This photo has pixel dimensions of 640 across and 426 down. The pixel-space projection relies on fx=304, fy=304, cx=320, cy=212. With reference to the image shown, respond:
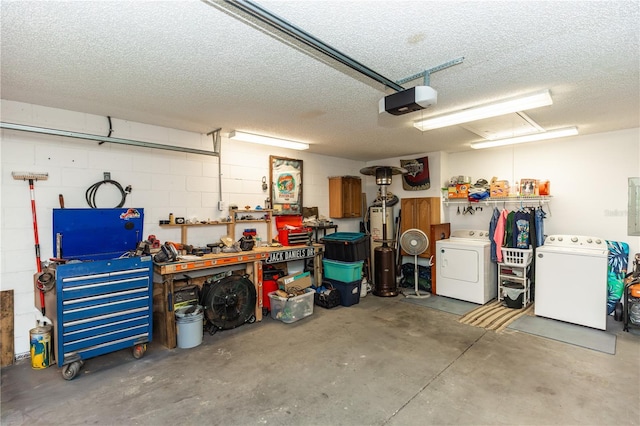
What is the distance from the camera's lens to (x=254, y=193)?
497 cm

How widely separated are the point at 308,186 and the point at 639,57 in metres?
4.47

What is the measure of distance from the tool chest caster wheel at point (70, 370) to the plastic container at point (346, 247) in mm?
3391

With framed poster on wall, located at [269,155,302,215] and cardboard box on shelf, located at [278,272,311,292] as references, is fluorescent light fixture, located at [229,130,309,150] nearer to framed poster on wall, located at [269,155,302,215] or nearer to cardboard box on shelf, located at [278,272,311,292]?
framed poster on wall, located at [269,155,302,215]

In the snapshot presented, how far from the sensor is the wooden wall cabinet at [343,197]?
6.04 meters

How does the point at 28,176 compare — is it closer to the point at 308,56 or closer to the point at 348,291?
the point at 308,56

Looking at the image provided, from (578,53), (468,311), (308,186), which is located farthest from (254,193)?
(578,53)

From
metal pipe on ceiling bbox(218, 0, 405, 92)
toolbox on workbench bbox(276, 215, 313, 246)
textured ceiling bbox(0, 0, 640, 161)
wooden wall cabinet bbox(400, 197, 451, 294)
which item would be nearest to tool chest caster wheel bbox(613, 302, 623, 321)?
wooden wall cabinet bbox(400, 197, 451, 294)

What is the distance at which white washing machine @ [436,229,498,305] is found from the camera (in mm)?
4766

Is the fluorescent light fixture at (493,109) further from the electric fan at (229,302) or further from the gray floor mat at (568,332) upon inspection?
the electric fan at (229,302)

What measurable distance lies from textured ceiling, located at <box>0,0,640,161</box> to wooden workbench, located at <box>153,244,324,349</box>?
67.4 inches

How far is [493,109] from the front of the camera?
3127 millimetres

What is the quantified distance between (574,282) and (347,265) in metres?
2.95

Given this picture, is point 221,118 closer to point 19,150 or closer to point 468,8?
point 19,150

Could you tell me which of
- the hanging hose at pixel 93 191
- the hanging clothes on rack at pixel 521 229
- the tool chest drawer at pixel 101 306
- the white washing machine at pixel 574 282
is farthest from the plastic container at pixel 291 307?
the hanging clothes on rack at pixel 521 229
